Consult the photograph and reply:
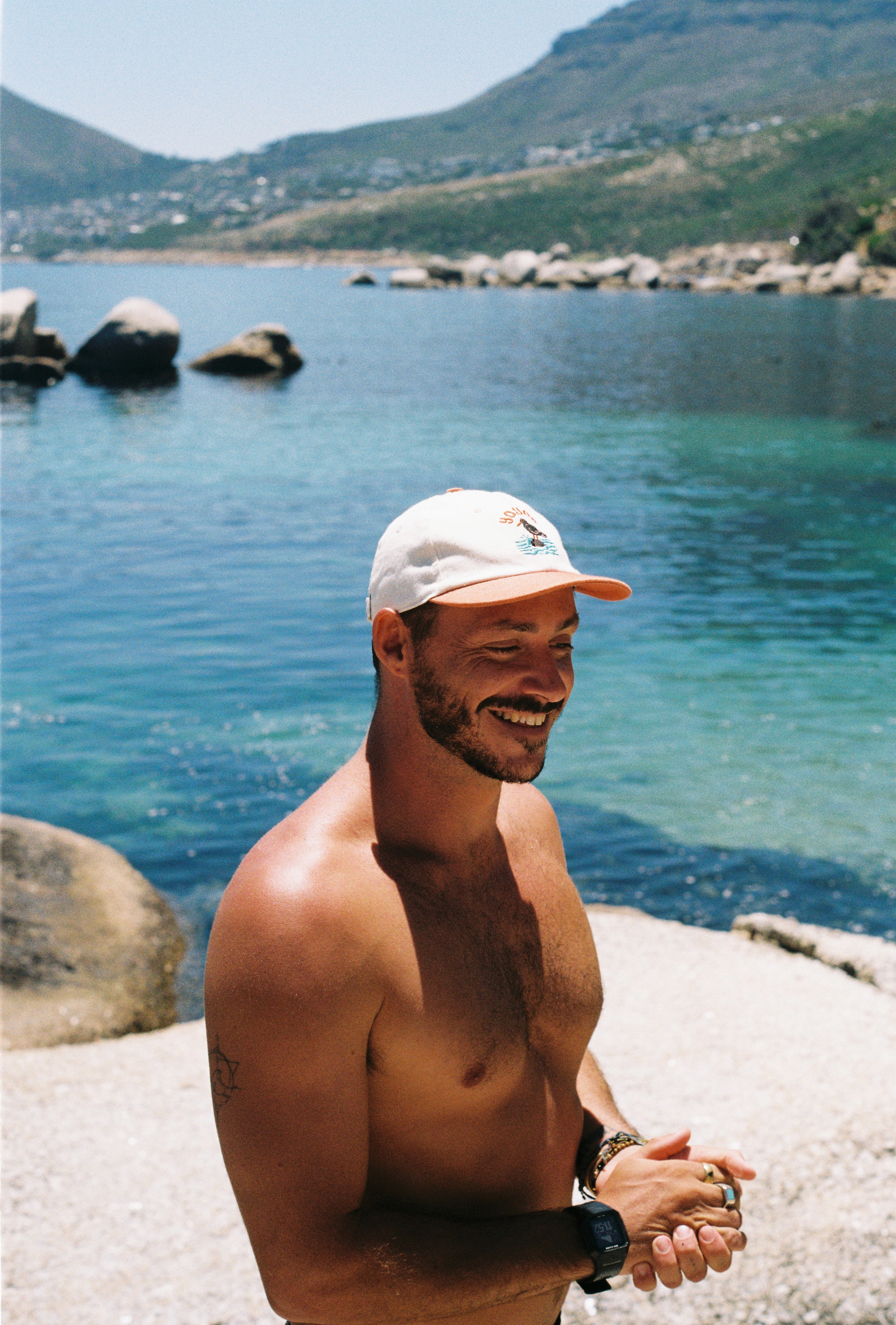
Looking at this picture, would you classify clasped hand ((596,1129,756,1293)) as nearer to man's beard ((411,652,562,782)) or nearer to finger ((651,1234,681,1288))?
finger ((651,1234,681,1288))

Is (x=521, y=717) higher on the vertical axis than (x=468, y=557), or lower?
lower

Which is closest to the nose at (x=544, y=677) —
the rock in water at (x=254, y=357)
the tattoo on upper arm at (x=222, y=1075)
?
the tattoo on upper arm at (x=222, y=1075)

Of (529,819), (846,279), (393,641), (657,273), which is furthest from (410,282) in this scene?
(393,641)

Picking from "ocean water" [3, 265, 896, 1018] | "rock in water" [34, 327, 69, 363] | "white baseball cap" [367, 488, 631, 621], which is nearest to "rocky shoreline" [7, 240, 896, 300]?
"ocean water" [3, 265, 896, 1018]

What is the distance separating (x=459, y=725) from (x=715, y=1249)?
104cm

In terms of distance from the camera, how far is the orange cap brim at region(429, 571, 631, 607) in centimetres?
212

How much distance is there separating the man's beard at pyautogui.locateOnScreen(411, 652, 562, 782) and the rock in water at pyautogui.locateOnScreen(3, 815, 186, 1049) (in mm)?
4174

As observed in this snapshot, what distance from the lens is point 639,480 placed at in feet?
75.8

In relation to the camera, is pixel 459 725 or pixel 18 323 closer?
pixel 459 725

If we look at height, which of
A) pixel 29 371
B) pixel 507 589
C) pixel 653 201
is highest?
pixel 653 201

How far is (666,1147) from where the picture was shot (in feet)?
8.12

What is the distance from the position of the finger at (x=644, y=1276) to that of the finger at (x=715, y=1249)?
104 millimetres

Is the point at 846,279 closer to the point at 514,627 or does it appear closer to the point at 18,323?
the point at 18,323

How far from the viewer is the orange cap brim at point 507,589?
2.12 meters
